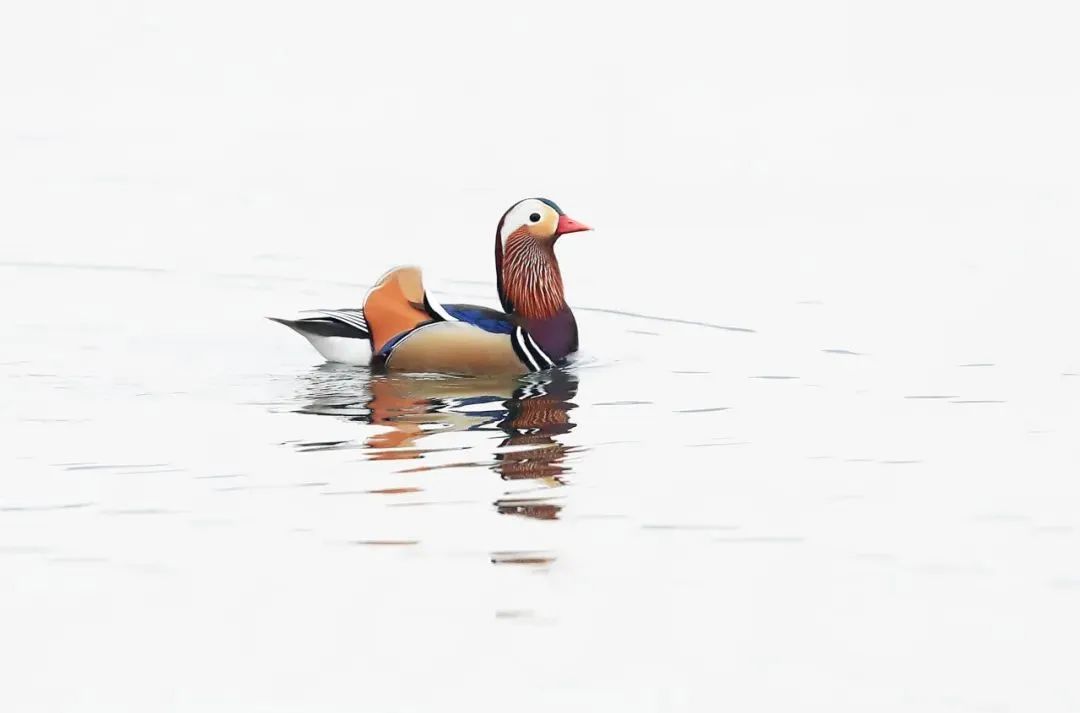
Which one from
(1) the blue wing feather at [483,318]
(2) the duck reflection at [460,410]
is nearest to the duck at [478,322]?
(1) the blue wing feather at [483,318]

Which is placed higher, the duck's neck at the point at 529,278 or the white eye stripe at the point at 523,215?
the white eye stripe at the point at 523,215

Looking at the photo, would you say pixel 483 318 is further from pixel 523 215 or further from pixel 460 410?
pixel 460 410

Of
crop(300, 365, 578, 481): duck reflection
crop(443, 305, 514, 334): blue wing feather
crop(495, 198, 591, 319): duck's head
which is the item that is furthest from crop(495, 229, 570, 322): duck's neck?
crop(300, 365, 578, 481): duck reflection

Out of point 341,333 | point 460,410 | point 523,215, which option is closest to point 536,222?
point 523,215

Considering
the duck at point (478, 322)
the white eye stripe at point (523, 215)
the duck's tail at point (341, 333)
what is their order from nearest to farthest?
the duck at point (478, 322)
the duck's tail at point (341, 333)
the white eye stripe at point (523, 215)

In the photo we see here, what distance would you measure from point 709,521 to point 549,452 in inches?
65.8

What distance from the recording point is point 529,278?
14.4 m

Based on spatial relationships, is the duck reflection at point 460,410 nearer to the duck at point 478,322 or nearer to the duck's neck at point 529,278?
the duck at point 478,322

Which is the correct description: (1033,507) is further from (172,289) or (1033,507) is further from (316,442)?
(172,289)

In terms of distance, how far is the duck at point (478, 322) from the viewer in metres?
13.9

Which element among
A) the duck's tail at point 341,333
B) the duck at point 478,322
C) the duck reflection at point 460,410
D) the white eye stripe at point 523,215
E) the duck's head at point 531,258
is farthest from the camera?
the white eye stripe at point 523,215

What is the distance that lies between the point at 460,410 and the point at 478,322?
5.10 ft

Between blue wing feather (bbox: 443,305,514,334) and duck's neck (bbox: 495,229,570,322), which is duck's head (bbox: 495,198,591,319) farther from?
blue wing feather (bbox: 443,305,514,334)

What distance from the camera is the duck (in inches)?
547
